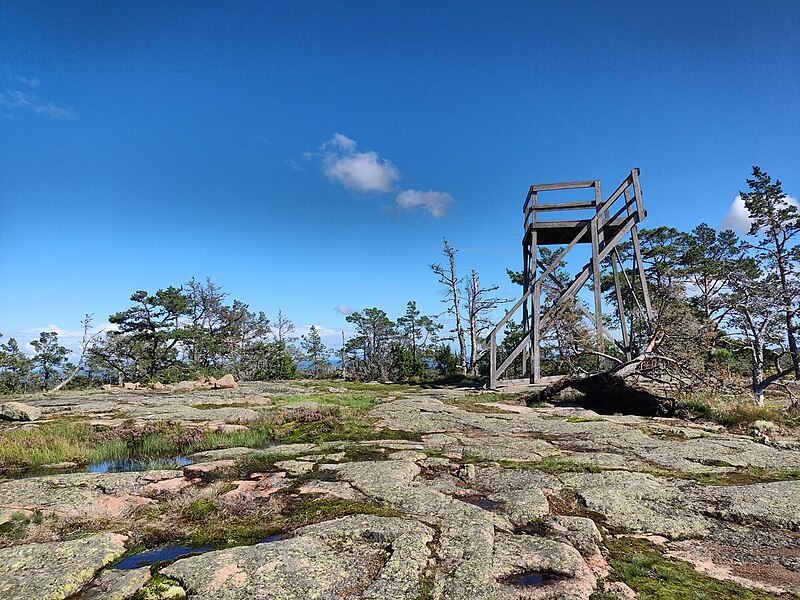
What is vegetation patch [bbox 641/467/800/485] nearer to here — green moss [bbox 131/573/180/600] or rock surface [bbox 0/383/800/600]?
rock surface [bbox 0/383/800/600]

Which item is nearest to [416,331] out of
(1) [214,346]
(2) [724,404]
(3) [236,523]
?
(1) [214,346]

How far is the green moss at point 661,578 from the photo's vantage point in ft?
10.3

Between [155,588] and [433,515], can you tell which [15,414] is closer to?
[155,588]

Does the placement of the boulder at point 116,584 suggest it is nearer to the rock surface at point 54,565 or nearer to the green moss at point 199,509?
the rock surface at point 54,565

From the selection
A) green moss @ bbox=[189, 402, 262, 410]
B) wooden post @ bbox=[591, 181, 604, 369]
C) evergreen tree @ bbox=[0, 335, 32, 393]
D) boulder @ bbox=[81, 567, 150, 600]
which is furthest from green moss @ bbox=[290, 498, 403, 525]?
evergreen tree @ bbox=[0, 335, 32, 393]

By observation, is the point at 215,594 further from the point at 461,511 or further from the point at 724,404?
the point at 724,404

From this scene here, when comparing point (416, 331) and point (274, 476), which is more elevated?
point (416, 331)

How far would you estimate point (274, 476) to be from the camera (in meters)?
6.41

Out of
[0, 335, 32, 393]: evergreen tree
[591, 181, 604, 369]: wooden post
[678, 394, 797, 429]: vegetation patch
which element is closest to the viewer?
[678, 394, 797, 429]: vegetation patch

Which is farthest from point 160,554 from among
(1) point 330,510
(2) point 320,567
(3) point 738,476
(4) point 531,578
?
(3) point 738,476

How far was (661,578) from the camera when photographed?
3416mm

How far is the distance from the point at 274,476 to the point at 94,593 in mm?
3185

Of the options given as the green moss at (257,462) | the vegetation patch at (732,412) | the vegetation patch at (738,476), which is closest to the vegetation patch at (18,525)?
the green moss at (257,462)

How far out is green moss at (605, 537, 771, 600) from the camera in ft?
10.3
